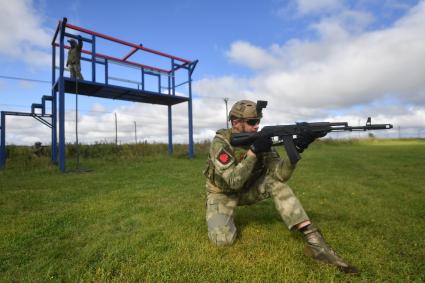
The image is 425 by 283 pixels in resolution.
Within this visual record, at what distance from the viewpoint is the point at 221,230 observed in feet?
13.2

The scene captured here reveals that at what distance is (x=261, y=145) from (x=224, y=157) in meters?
0.53

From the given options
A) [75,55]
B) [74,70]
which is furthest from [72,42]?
[74,70]

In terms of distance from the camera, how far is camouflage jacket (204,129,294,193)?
156 inches

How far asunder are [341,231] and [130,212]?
135 inches

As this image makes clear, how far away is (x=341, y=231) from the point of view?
14.9ft

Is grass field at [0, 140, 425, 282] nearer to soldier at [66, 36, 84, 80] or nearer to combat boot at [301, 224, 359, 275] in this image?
combat boot at [301, 224, 359, 275]

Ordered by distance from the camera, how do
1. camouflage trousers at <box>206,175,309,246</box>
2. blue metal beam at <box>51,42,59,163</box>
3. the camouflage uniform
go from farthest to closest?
blue metal beam at <box>51,42,59,163</box> → the camouflage uniform → camouflage trousers at <box>206,175,309,246</box>

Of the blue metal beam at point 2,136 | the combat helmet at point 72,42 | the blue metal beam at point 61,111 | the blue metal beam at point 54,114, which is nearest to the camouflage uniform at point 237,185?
the blue metal beam at point 61,111

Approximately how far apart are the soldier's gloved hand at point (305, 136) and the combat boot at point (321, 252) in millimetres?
978

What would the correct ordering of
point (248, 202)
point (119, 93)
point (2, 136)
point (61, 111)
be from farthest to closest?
1. point (119, 93)
2. point (2, 136)
3. point (61, 111)
4. point (248, 202)

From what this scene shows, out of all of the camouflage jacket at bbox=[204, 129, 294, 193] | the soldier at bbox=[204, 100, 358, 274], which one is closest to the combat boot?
the soldier at bbox=[204, 100, 358, 274]

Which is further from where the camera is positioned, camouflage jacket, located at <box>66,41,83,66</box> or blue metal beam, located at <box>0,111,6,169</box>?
blue metal beam, located at <box>0,111,6,169</box>

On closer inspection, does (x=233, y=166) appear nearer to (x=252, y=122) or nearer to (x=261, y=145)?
(x=261, y=145)

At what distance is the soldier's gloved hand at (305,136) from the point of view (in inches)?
154
